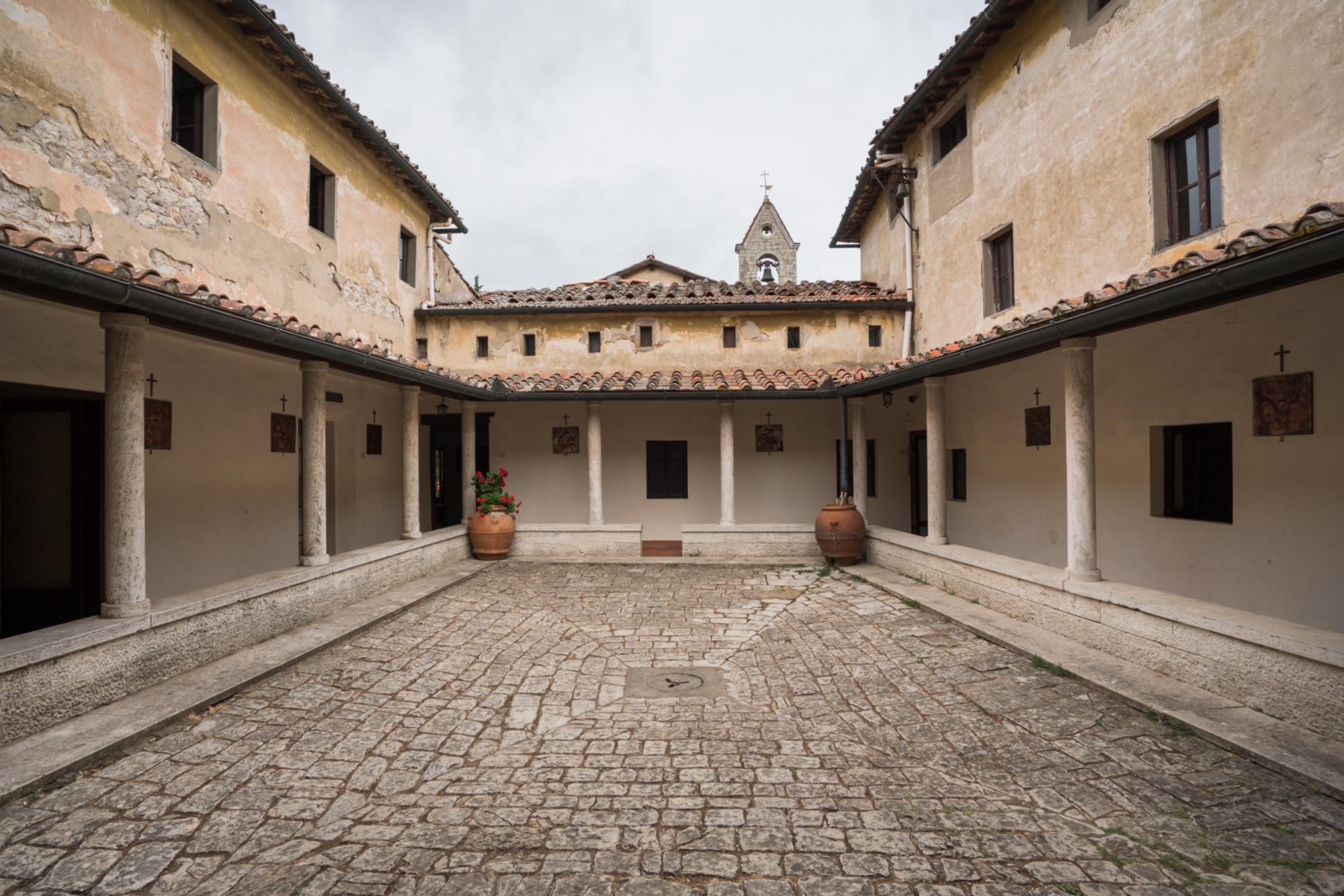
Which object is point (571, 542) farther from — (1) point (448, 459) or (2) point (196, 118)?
(2) point (196, 118)

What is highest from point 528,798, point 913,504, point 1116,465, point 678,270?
point 678,270

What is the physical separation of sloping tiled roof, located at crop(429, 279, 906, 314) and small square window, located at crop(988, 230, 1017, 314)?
2.39 m

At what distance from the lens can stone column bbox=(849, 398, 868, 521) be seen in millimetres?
10508

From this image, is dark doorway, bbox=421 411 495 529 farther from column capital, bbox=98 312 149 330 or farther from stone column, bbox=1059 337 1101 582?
stone column, bbox=1059 337 1101 582

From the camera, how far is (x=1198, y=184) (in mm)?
6359

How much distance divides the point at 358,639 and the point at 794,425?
869 centimetres

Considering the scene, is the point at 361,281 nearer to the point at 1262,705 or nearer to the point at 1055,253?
the point at 1055,253

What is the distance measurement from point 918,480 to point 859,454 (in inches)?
86.9

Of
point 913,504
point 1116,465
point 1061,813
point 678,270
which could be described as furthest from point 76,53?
point 678,270

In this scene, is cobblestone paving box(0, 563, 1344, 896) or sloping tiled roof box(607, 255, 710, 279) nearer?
cobblestone paving box(0, 563, 1344, 896)

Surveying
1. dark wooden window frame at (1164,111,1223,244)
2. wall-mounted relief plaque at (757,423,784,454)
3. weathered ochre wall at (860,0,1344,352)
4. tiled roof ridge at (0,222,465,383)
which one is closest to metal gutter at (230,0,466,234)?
tiled roof ridge at (0,222,465,383)

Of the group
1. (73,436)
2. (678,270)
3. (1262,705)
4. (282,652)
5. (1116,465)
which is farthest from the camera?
(678,270)

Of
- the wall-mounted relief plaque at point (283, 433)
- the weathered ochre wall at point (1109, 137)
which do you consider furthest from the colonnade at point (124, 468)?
the weathered ochre wall at point (1109, 137)

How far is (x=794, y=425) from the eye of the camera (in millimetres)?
12625
